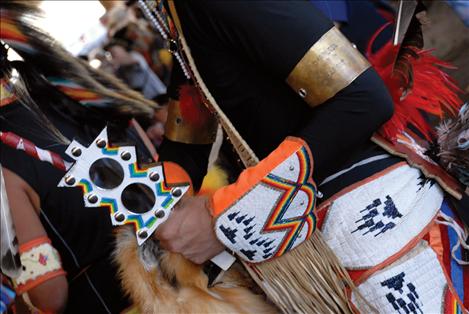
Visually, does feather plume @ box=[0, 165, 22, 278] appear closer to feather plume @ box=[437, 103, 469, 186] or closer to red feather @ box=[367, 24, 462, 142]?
red feather @ box=[367, 24, 462, 142]

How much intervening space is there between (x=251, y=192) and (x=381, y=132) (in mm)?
349

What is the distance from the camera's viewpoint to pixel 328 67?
3.05 ft

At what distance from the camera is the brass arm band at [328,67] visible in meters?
0.93

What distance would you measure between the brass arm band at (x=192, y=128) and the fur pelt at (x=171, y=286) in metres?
0.31

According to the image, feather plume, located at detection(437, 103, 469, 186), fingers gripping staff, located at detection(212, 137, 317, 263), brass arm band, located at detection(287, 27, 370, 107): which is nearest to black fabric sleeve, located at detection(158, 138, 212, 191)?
fingers gripping staff, located at detection(212, 137, 317, 263)

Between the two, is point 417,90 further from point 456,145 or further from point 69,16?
point 69,16

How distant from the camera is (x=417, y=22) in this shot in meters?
1.03

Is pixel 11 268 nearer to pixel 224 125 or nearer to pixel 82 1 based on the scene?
pixel 224 125

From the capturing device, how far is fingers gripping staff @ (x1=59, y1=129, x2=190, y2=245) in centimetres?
93

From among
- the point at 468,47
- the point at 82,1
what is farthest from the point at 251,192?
the point at 82,1

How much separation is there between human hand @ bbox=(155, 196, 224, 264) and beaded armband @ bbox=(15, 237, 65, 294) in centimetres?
42

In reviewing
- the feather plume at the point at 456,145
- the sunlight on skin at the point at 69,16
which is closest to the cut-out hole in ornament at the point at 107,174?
the sunlight on skin at the point at 69,16

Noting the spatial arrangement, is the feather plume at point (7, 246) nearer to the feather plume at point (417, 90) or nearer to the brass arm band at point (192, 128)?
the brass arm band at point (192, 128)

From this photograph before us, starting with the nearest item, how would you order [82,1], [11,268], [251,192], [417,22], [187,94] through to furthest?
[11,268] < [251,192] < [417,22] < [187,94] < [82,1]
